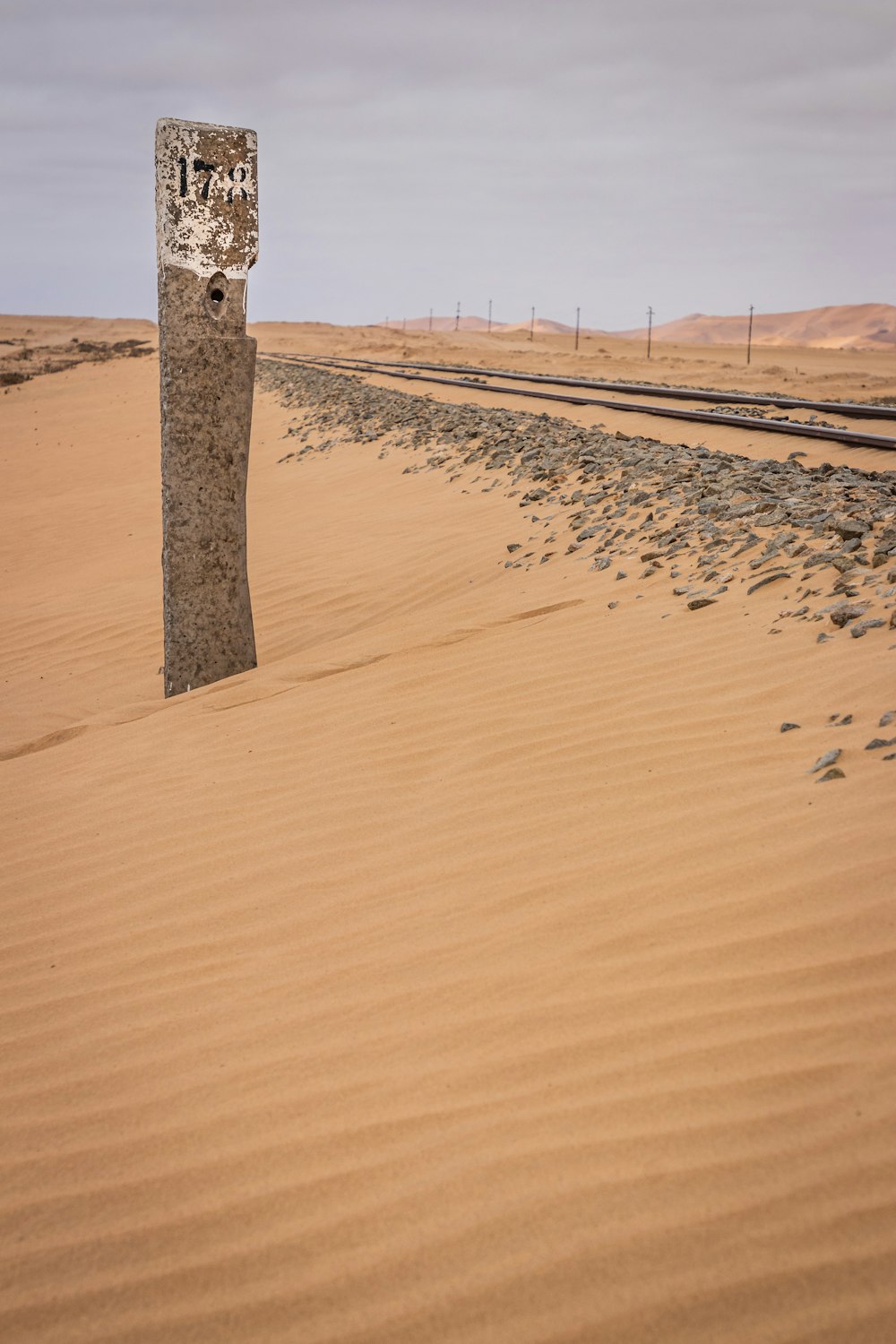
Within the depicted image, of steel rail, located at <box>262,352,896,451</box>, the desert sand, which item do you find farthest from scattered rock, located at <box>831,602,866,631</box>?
steel rail, located at <box>262,352,896,451</box>

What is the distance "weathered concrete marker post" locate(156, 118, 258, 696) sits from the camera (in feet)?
17.4

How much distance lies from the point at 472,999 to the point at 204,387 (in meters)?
3.97

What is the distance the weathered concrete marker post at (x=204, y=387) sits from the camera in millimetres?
5309

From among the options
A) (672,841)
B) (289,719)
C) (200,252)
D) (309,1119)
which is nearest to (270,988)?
(309,1119)

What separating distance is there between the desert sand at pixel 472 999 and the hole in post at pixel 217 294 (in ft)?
6.44

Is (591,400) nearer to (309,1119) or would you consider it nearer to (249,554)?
(249,554)

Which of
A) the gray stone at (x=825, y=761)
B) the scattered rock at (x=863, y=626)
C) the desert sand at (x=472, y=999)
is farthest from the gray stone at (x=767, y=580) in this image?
the gray stone at (x=825, y=761)

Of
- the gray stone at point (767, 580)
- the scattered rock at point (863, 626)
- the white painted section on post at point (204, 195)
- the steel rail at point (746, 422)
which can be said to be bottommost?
the scattered rock at point (863, 626)

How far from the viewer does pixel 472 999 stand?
9.04ft

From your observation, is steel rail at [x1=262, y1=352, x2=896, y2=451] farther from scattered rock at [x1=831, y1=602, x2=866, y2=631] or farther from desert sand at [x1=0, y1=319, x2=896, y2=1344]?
scattered rock at [x1=831, y1=602, x2=866, y2=631]

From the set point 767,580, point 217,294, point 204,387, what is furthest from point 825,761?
point 217,294

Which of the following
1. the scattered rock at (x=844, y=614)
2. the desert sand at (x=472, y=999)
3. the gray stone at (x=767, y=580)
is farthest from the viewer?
the gray stone at (x=767, y=580)

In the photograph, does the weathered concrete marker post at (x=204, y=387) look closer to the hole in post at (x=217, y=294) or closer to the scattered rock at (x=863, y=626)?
the hole in post at (x=217, y=294)

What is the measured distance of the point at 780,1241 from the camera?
1.98 metres
